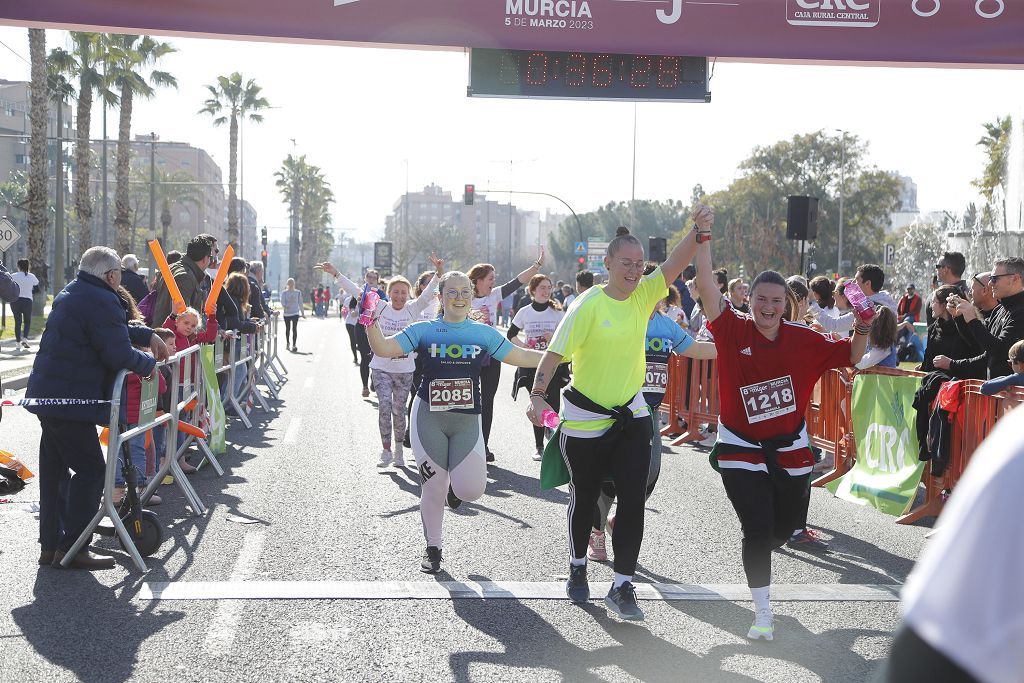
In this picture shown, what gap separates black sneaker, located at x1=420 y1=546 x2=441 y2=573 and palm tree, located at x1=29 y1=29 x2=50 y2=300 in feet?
86.3

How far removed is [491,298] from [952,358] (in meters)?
5.30

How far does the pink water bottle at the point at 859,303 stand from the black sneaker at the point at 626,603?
70.6 inches

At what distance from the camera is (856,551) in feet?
24.2

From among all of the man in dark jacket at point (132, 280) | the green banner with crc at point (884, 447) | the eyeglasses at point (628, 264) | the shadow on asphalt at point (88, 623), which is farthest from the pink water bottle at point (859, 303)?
the man in dark jacket at point (132, 280)

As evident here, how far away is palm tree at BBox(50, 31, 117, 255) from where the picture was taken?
35.0 metres

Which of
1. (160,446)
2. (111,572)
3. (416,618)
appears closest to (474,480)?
(416,618)

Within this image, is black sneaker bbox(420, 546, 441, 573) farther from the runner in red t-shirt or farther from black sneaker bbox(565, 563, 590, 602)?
the runner in red t-shirt

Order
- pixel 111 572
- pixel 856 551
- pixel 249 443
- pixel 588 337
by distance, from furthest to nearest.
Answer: pixel 249 443
pixel 856 551
pixel 111 572
pixel 588 337

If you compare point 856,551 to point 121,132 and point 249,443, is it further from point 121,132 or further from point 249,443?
point 121,132

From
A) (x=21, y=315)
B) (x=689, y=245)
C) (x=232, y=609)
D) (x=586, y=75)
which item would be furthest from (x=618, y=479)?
(x=21, y=315)

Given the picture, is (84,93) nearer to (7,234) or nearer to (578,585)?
(7,234)

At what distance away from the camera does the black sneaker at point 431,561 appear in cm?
658

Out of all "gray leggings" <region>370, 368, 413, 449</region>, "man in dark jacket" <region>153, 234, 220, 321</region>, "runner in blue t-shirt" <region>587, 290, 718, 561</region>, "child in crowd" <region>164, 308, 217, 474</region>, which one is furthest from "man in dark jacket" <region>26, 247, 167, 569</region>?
"man in dark jacket" <region>153, 234, 220, 321</region>

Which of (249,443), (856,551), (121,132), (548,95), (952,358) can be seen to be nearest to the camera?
(856,551)
